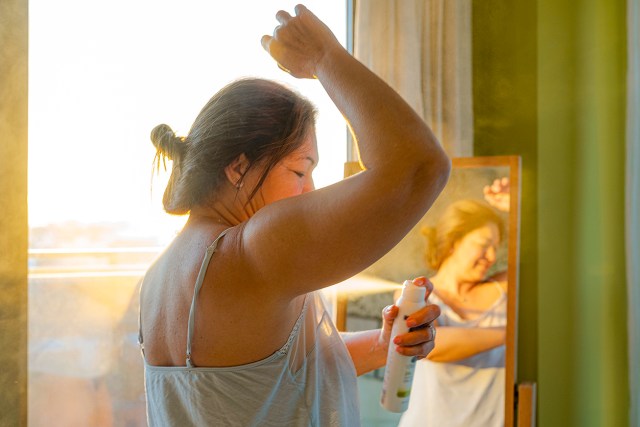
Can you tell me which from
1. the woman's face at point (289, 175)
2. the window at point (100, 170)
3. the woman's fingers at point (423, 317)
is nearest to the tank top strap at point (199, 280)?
the woman's face at point (289, 175)

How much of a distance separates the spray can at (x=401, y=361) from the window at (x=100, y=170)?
25.9 inches

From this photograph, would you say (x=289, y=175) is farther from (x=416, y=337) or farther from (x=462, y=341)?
(x=462, y=341)

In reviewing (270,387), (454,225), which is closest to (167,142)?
(270,387)

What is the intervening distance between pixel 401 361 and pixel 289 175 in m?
0.40

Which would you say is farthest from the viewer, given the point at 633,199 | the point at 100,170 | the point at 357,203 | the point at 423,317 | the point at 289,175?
the point at 100,170

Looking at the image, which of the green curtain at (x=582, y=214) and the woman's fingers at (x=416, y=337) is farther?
the green curtain at (x=582, y=214)

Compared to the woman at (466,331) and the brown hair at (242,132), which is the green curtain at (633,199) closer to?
the woman at (466,331)

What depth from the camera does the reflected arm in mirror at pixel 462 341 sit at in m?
1.56

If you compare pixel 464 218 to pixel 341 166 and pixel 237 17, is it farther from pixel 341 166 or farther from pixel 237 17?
pixel 237 17

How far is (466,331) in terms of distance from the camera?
1.58 meters

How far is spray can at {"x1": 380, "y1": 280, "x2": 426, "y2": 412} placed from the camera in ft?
3.27

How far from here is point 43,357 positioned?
1.48m

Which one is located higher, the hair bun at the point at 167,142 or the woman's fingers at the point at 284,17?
the woman's fingers at the point at 284,17

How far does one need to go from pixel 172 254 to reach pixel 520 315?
4.13 ft
